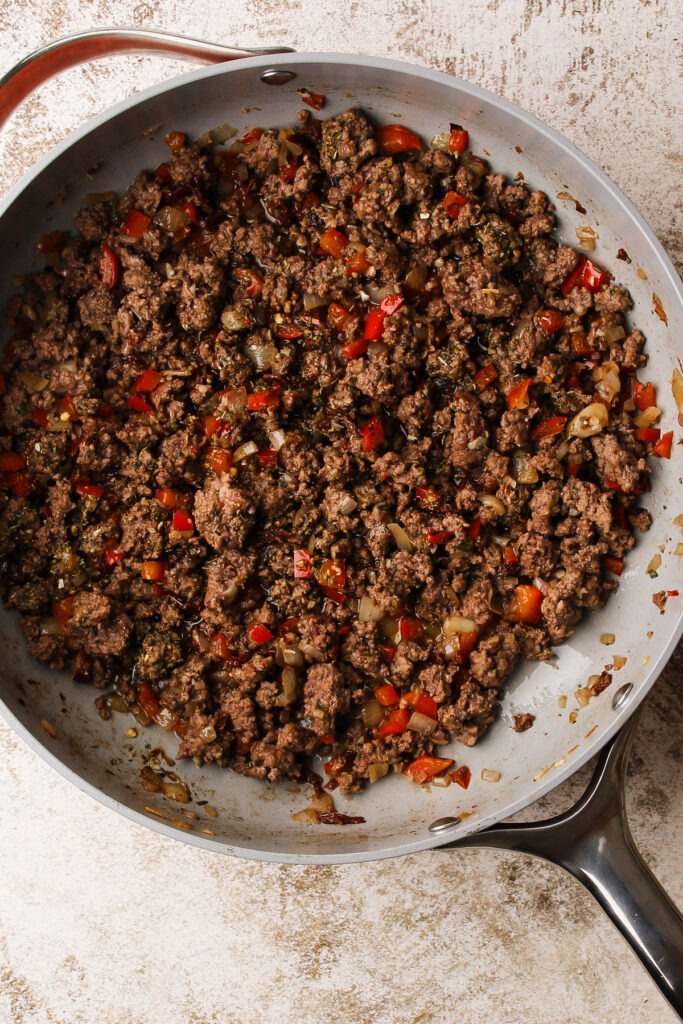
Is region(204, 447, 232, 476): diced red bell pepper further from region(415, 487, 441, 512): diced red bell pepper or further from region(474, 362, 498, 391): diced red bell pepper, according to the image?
region(474, 362, 498, 391): diced red bell pepper

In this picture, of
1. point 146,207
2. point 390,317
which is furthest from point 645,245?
point 146,207

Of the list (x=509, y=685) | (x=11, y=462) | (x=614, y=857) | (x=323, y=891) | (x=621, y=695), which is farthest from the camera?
(x=323, y=891)

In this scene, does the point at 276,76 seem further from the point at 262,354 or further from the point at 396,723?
the point at 396,723

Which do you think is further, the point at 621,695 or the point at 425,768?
the point at 425,768

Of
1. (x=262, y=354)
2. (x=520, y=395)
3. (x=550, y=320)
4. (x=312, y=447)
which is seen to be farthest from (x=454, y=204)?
(x=312, y=447)


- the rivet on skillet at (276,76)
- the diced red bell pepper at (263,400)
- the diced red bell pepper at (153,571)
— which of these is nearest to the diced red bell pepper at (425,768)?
the diced red bell pepper at (153,571)

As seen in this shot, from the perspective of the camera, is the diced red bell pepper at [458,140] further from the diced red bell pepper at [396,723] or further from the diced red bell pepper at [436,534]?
the diced red bell pepper at [396,723]
